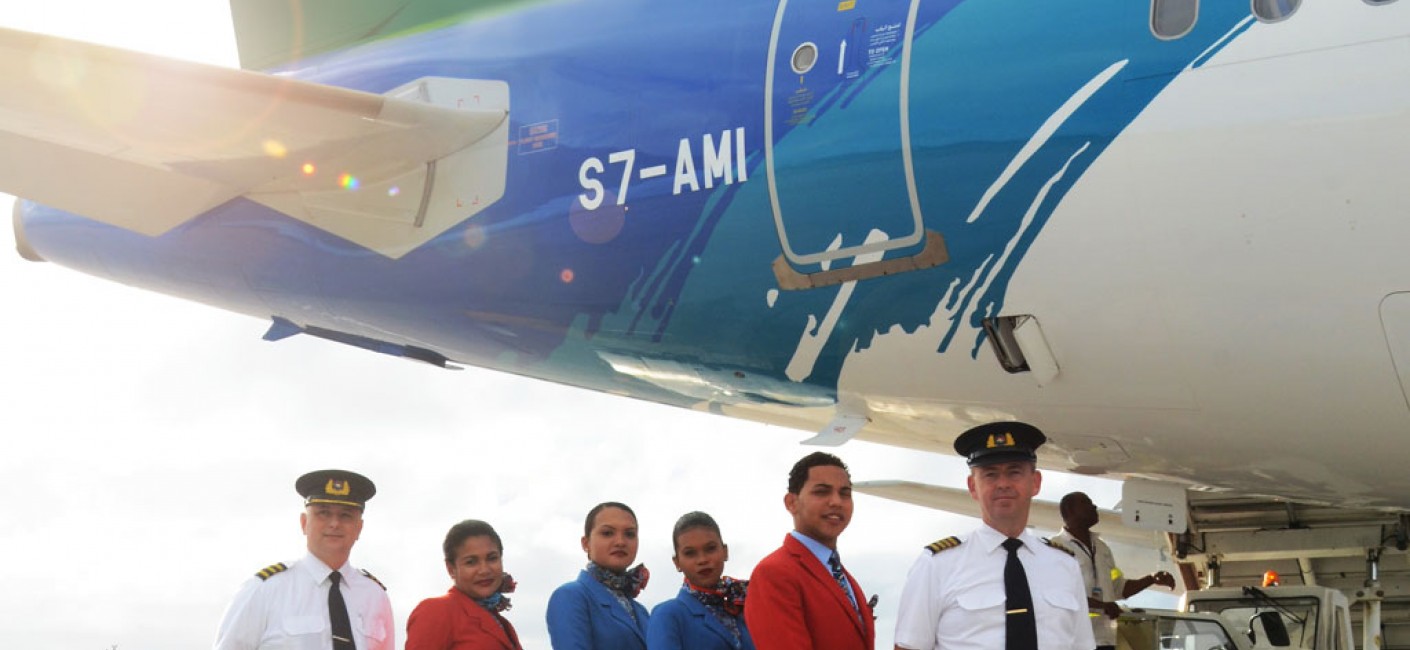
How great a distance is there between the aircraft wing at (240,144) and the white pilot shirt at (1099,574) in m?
3.50

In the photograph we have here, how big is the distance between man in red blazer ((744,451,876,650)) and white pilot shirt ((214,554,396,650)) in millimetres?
1491

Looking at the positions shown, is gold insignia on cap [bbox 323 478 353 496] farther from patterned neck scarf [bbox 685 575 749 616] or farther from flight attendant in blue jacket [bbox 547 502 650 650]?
patterned neck scarf [bbox 685 575 749 616]

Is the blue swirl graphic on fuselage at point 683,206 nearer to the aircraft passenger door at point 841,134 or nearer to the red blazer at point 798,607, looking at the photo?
the aircraft passenger door at point 841,134

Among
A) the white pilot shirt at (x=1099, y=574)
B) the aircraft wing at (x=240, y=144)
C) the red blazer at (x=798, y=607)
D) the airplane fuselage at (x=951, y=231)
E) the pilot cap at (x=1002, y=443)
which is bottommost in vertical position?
the red blazer at (x=798, y=607)

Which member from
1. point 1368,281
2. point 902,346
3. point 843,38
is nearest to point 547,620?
point 902,346

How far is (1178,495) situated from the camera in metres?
6.55

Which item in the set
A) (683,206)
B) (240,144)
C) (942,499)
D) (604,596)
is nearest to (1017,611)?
(604,596)

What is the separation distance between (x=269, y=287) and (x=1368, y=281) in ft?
20.2

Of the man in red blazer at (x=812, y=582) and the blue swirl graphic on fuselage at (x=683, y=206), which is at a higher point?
the blue swirl graphic on fuselage at (x=683, y=206)

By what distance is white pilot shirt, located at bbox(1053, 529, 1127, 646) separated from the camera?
6359 mm

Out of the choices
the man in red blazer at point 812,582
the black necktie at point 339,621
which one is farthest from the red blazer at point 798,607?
the black necktie at point 339,621

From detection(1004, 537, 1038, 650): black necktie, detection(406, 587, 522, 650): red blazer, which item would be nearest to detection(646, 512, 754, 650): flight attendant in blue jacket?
detection(406, 587, 522, 650): red blazer

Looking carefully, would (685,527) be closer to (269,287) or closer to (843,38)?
(843,38)

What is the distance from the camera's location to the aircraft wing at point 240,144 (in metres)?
6.95
